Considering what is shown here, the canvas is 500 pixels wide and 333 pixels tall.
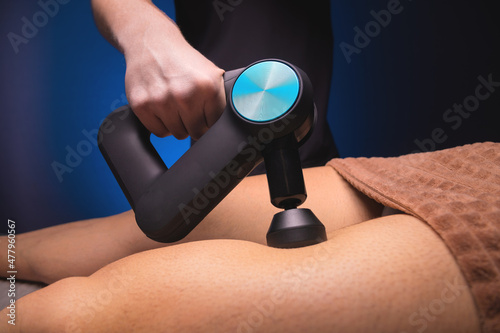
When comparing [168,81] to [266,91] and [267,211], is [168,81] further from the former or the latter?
[267,211]

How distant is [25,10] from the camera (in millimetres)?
1363

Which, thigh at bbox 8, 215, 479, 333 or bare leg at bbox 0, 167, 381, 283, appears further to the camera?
bare leg at bbox 0, 167, 381, 283

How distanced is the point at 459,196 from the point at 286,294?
9.8 inches

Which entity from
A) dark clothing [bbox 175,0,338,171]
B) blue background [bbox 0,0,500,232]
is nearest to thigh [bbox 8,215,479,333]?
dark clothing [bbox 175,0,338,171]

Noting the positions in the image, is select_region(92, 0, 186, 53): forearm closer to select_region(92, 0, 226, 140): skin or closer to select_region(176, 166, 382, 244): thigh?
select_region(92, 0, 226, 140): skin

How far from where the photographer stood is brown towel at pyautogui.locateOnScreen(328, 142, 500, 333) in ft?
1.10

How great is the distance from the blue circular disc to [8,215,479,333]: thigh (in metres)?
0.18

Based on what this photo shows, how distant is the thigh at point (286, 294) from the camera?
1.08ft

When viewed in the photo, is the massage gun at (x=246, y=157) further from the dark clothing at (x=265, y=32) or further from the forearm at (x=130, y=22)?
the dark clothing at (x=265, y=32)

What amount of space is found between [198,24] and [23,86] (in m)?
0.86

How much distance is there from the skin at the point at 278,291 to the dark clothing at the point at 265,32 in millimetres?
552

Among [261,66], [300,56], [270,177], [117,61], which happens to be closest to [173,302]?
[270,177]

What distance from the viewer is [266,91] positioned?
465mm

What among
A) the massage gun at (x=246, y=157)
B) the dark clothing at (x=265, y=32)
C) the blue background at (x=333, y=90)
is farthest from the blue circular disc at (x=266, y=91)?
the blue background at (x=333, y=90)
